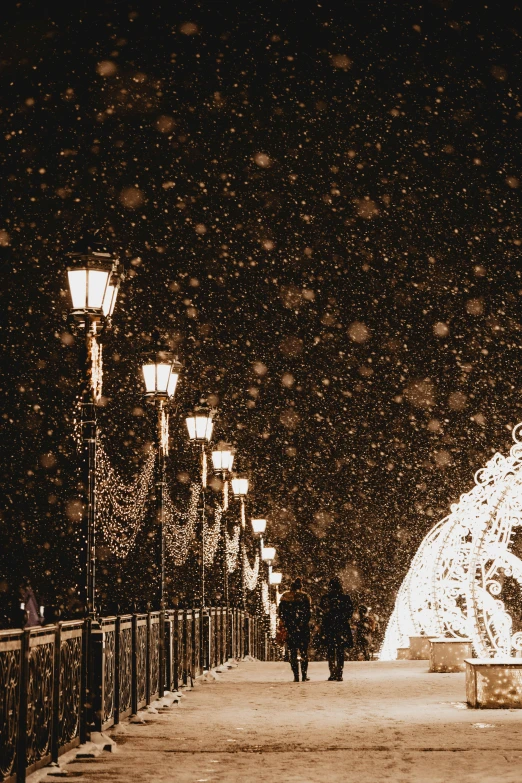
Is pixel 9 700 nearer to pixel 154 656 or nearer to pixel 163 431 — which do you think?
pixel 154 656

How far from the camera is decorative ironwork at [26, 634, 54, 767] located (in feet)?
26.4

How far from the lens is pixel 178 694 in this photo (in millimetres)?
15477

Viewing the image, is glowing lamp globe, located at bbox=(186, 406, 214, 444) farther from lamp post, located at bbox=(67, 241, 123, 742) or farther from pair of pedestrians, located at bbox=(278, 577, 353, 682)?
lamp post, located at bbox=(67, 241, 123, 742)

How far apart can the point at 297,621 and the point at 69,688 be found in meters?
10.1

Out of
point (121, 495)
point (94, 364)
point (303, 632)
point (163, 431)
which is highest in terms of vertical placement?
point (121, 495)

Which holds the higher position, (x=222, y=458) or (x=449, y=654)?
(x=222, y=458)

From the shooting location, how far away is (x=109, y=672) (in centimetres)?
1123

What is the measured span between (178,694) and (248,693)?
4.59 feet

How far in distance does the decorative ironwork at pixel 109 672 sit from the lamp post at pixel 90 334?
53 centimetres

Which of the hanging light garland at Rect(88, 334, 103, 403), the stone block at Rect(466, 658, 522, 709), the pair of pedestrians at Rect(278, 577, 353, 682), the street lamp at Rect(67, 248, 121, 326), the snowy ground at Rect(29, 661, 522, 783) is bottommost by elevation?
the snowy ground at Rect(29, 661, 522, 783)

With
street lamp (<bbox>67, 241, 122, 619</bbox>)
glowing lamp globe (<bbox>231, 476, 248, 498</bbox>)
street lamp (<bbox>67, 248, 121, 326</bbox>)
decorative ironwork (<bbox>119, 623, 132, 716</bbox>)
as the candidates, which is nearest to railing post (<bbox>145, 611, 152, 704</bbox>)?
decorative ironwork (<bbox>119, 623, 132, 716</bbox>)

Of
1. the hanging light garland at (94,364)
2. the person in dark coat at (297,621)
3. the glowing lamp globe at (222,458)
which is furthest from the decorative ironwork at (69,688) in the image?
the glowing lamp globe at (222,458)

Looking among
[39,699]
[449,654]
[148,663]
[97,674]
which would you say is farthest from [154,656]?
[449,654]

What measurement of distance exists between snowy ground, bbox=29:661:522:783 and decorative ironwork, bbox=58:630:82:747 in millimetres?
311
